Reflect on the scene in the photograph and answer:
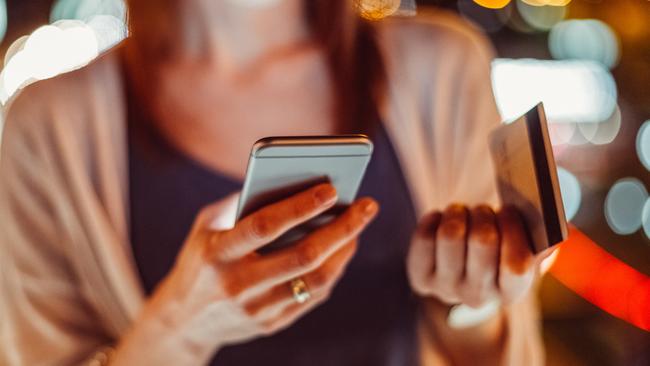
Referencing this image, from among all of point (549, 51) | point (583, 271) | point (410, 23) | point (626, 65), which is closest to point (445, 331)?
point (410, 23)

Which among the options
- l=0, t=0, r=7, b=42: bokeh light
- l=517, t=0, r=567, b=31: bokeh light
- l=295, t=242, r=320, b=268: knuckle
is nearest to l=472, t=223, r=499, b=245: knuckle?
l=295, t=242, r=320, b=268: knuckle

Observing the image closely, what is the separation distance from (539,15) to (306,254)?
111 inches

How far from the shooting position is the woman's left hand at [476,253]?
40cm

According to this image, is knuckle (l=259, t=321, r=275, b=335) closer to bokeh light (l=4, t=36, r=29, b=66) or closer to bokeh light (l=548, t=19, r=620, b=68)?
bokeh light (l=4, t=36, r=29, b=66)

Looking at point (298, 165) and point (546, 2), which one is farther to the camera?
point (546, 2)

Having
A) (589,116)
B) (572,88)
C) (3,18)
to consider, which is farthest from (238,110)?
(589,116)

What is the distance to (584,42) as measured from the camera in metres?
2.84

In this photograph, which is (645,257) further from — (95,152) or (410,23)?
(95,152)

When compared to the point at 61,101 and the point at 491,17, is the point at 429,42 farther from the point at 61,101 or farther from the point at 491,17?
the point at 491,17

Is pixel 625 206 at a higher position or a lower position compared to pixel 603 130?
lower

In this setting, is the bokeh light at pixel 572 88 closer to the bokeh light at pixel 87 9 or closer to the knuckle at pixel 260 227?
the bokeh light at pixel 87 9

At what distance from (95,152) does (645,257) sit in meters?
2.60

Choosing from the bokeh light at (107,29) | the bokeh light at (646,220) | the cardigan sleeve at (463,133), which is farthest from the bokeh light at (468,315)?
the bokeh light at (646,220)

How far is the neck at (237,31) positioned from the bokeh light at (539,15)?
246 centimetres
